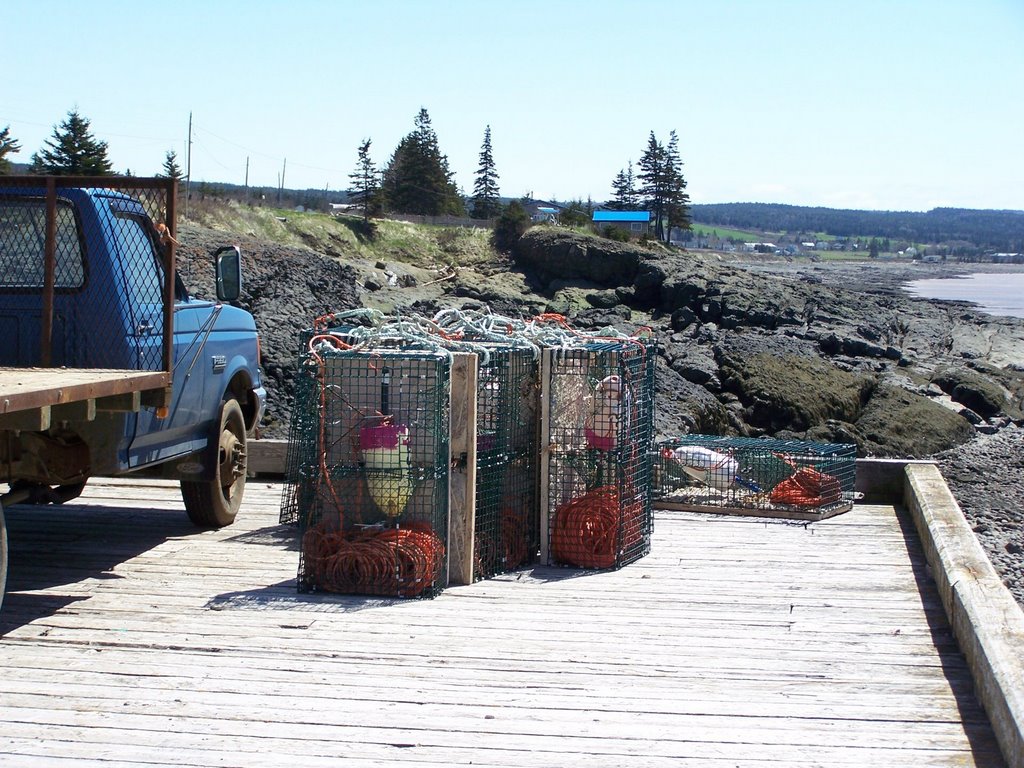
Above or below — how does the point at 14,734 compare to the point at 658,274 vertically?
below

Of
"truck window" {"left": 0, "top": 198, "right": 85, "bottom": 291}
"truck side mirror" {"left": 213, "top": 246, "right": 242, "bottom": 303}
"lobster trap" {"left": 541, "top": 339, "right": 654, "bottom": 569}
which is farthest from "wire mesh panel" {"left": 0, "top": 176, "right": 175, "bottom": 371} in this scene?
"lobster trap" {"left": 541, "top": 339, "right": 654, "bottom": 569}

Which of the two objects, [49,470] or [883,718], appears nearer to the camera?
[883,718]

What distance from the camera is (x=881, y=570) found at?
7676 millimetres

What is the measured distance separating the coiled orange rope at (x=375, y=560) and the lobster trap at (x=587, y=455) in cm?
109

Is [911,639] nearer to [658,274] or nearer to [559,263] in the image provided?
[658,274]

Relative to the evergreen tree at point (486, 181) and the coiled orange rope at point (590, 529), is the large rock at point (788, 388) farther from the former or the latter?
the evergreen tree at point (486, 181)

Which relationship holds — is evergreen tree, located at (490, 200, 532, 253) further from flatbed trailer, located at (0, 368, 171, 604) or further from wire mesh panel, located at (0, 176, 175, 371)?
flatbed trailer, located at (0, 368, 171, 604)

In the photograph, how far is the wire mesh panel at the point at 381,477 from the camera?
667 centimetres

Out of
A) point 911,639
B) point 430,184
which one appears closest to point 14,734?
point 911,639

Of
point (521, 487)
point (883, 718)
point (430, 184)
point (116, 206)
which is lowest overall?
point (883, 718)

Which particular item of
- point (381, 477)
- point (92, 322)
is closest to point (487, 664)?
point (381, 477)

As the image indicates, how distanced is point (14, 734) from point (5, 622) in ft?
5.61

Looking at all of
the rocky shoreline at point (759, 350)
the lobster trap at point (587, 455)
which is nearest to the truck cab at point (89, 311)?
the lobster trap at point (587, 455)

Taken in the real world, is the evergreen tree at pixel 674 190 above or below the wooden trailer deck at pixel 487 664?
above
